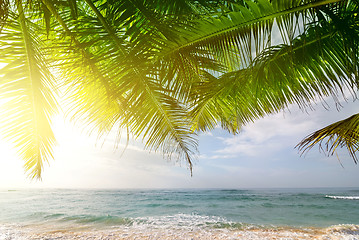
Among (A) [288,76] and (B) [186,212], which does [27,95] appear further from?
(B) [186,212]

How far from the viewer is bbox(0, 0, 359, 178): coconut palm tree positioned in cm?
175

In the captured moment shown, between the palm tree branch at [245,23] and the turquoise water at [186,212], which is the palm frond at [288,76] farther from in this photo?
the turquoise water at [186,212]

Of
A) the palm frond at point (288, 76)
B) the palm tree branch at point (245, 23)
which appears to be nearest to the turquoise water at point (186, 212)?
the palm frond at point (288, 76)

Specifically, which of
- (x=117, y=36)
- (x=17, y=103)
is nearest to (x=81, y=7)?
(x=117, y=36)

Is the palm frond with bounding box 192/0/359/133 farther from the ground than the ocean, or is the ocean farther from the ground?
the palm frond with bounding box 192/0/359/133

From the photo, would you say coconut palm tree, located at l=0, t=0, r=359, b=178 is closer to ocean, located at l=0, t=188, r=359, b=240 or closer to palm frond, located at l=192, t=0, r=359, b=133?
palm frond, located at l=192, t=0, r=359, b=133

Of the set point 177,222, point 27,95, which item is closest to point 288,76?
point 27,95

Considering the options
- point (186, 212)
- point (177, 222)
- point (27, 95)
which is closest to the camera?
point (27, 95)

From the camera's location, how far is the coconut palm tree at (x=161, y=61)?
1.75m

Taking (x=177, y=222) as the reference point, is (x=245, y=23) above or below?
above

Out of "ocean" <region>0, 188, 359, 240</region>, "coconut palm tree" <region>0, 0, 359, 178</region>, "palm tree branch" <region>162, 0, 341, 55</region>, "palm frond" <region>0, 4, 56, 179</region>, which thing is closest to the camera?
"palm tree branch" <region>162, 0, 341, 55</region>

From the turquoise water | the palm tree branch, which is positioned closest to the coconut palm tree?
the palm tree branch

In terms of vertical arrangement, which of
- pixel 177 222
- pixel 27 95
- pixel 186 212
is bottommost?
pixel 186 212

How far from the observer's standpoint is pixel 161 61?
205 centimetres
